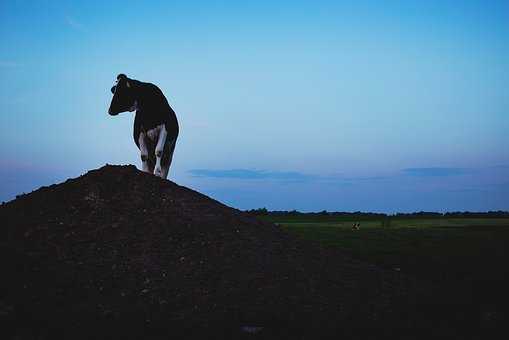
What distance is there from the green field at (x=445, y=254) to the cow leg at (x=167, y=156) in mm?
4143

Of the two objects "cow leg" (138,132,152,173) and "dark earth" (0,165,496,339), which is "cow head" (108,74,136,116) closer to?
"cow leg" (138,132,152,173)

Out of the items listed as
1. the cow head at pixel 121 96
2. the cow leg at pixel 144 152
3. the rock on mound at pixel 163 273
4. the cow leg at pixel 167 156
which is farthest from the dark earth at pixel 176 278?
the cow head at pixel 121 96

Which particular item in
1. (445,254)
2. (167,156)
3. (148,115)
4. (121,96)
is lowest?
(445,254)

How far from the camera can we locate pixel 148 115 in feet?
45.0

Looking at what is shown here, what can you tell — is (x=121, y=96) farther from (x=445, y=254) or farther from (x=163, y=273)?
(x=445, y=254)

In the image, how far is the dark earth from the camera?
337 inches

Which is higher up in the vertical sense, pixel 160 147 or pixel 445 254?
pixel 160 147

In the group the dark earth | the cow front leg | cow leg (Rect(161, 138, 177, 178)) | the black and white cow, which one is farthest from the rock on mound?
cow leg (Rect(161, 138, 177, 178))

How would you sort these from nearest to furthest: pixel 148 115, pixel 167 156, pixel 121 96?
pixel 121 96
pixel 148 115
pixel 167 156

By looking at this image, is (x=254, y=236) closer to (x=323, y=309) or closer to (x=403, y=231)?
(x=323, y=309)

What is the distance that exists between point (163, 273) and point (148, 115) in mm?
4878

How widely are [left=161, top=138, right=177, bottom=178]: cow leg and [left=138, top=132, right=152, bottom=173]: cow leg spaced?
0.45 meters

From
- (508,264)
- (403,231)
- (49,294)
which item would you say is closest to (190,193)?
(49,294)

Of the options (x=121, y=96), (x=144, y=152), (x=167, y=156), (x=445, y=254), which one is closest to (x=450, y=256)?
(x=445, y=254)
